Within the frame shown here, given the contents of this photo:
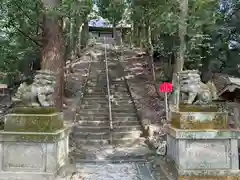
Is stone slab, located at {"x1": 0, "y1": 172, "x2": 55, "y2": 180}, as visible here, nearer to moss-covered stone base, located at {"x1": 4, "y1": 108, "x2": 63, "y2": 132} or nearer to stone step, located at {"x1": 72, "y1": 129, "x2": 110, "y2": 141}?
moss-covered stone base, located at {"x1": 4, "y1": 108, "x2": 63, "y2": 132}

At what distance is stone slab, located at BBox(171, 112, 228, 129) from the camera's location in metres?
5.93

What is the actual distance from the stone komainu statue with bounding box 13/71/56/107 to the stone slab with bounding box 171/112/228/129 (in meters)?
2.85

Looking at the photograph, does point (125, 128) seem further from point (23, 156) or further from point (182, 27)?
point (23, 156)

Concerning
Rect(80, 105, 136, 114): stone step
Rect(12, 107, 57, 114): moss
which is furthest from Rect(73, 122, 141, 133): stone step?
Rect(12, 107, 57, 114): moss

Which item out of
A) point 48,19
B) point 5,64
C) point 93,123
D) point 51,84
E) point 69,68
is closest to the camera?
point 51,84

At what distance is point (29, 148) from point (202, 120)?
Result: 3584 millimetres

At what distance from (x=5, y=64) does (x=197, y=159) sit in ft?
35.7

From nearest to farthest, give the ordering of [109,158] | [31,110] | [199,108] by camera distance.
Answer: [31,110], [199,108], [109,158]

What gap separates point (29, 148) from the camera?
570cm

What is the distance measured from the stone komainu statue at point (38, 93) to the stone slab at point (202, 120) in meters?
2.85

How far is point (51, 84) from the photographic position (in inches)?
248

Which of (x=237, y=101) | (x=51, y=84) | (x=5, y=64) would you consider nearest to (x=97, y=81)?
(x=5, y=64)

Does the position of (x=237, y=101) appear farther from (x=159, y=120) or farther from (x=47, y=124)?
(x=47, y=124)

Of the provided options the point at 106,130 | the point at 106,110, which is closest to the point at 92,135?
the point at 106,130
